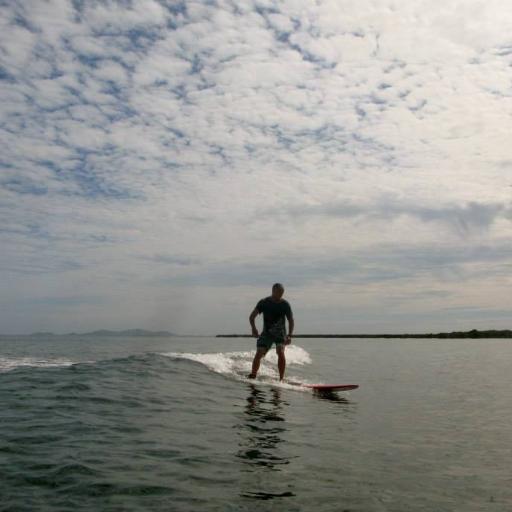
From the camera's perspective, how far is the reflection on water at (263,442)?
5098mm

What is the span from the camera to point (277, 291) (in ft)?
48.5

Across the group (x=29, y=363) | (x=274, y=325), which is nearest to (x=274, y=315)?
(x=274, y=325)

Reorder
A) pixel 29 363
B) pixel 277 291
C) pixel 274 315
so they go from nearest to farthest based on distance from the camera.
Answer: pixel 277 291 → pixel 274 315 → pixel 29 363

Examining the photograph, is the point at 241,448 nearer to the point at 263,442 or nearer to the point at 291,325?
the point at 263,442

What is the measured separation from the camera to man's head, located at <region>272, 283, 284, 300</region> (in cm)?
1474

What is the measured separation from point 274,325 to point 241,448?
27.8 feet

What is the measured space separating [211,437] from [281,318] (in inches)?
317

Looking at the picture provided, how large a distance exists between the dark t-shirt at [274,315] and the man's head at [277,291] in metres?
0.17

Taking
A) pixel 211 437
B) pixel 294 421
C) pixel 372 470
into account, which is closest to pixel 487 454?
pixel 372 470

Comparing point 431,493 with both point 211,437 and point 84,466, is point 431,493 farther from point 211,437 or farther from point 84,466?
point 84,466

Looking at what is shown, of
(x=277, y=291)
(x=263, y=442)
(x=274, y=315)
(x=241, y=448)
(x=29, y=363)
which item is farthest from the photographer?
(x=29, y=363)

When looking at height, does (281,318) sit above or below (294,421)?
above

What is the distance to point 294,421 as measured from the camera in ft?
28.2

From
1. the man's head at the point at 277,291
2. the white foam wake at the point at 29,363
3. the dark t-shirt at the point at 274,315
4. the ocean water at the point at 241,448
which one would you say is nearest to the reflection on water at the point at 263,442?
the ocean water at the point at 241,448
